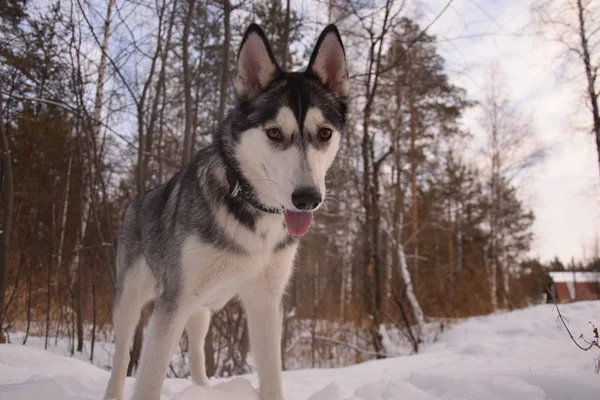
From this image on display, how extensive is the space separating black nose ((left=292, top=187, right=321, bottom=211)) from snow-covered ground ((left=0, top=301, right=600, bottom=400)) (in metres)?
1.11

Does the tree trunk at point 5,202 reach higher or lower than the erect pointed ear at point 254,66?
lower

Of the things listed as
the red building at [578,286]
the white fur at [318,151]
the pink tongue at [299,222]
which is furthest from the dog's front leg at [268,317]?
the red building at [578,286]

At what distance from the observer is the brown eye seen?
7.26 ft

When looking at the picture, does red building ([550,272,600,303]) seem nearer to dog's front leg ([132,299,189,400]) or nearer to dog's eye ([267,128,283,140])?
dog's eye ([267,128,283,140])

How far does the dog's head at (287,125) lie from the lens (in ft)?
6.51

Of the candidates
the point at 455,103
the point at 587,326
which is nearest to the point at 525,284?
the point at 455,103

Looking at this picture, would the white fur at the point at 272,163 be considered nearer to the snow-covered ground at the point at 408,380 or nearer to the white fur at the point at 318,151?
the white fur at the point at 318,151

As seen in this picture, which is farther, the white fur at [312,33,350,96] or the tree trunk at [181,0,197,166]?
the tree trunk at [181,0,197,166]

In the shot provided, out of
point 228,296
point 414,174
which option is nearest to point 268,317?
point 228,296

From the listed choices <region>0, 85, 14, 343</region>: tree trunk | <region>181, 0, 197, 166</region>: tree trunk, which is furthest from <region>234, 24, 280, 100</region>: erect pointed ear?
<region>181, 0, 197, 166</region>: tree trunk

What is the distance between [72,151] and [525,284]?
52.8 feet

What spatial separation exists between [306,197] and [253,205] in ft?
1.95

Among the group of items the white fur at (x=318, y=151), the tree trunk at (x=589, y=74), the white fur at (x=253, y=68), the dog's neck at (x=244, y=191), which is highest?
the tree trunk at (x=589, y=74)

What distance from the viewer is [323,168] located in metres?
2.12
